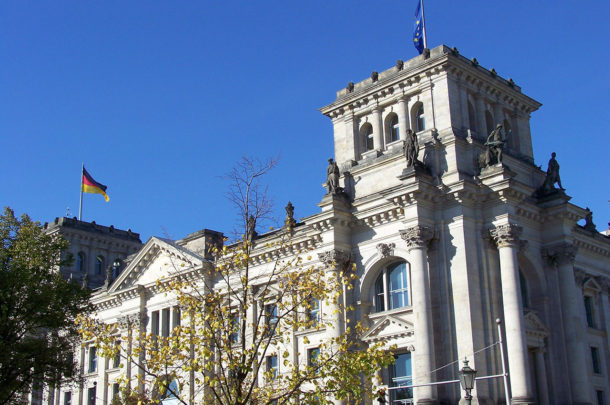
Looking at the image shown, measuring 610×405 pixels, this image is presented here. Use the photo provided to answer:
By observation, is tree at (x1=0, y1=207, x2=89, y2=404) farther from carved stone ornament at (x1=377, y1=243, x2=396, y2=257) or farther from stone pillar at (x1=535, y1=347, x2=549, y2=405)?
stone pillar at (x1=535, y1=347, x2=549, y2=405)

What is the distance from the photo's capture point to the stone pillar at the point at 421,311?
33.9 m

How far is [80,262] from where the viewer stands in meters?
66.2

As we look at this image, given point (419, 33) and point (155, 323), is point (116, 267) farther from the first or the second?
point (419, 33)

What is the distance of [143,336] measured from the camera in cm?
2523

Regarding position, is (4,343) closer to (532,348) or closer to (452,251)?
(452,251)

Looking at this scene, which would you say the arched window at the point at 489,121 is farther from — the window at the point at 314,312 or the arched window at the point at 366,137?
the window at the point at 314,312

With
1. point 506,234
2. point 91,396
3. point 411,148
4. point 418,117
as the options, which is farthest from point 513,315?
point 91,396

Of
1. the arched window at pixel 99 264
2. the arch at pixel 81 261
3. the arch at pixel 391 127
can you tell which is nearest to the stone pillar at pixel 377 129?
the arch at pixel 391 127

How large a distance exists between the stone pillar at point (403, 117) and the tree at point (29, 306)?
18486mm

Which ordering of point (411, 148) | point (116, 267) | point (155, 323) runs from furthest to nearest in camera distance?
point (116, 267) < point (155, 323) < point (411, 148)

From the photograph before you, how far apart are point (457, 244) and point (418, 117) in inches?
335

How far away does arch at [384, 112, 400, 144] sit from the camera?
1667 inches

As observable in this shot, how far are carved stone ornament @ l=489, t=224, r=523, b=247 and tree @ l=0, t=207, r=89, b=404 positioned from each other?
20.5 meters

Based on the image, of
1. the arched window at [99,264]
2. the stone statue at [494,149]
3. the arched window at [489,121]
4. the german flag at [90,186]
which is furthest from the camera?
the arched window at [99,264]
